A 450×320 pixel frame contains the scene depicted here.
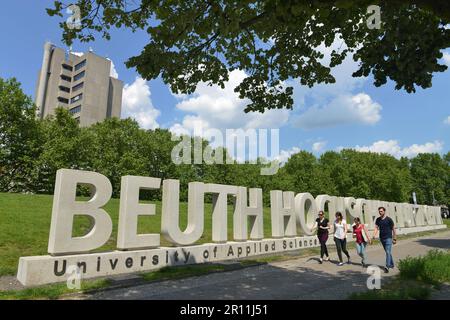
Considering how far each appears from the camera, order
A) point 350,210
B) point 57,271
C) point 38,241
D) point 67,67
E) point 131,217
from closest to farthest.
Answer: point 57,271, point 131,217, point 38,241, point 350,210, point 67,67

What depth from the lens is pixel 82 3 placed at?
7.39 meters

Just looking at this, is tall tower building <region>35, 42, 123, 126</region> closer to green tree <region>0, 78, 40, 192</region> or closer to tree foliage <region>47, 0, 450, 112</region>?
green tree <region>0, 78, 40, 192</region>

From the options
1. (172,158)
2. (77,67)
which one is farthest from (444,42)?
(77,67)

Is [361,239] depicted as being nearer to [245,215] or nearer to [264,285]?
[245,215]

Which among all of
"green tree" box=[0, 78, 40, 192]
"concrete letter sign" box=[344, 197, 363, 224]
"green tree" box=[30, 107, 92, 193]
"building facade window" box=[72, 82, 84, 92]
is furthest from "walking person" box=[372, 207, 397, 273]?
"building facade window" box=[72, 82, 84, 92]

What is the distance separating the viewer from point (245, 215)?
52.1 feet

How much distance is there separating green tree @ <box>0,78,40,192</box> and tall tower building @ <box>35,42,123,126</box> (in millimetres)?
49970

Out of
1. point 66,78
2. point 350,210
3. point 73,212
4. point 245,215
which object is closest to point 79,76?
point 66,78

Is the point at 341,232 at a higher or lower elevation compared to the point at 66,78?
lower

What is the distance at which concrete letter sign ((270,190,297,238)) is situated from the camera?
17547 mm

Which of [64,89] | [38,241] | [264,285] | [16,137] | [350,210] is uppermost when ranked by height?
[64,89]

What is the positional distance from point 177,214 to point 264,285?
487 centimetres
